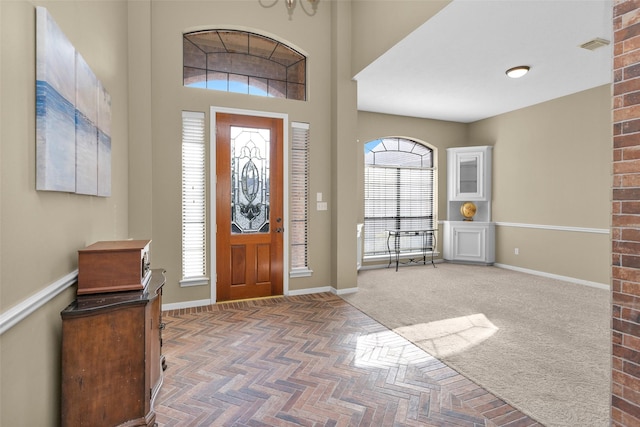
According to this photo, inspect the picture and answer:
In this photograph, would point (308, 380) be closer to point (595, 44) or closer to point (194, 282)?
point (194, 282)

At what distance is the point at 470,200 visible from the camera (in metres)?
7.12

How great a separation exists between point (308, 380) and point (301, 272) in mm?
2247

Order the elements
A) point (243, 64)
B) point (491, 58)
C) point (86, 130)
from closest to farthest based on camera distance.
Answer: point (86, 130) → point (491, 58) → point (243, 64)

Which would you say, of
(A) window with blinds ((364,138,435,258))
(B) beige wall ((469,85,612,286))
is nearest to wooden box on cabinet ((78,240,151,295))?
(A) window with blinds ((364,138,435,258))

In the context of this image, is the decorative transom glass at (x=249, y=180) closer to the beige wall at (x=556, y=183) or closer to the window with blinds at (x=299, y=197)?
the window with blinds at (x=299, y=197)

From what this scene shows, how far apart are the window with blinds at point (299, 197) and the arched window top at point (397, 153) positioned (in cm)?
233

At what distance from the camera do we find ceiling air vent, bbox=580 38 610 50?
139 inches

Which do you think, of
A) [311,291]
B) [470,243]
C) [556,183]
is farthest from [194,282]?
[556,183]

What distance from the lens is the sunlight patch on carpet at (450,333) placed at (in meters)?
2.98

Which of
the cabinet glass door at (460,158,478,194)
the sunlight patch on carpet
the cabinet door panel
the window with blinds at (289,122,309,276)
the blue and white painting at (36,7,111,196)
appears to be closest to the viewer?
the blue and white painting at (36,7,111,196)

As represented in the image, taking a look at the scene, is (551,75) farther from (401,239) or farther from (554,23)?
(401,239)

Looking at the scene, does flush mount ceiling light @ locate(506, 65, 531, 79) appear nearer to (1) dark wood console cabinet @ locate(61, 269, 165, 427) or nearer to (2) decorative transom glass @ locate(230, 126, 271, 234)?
(2) decorative transom glass @ locate(230, 126, 271, 234)

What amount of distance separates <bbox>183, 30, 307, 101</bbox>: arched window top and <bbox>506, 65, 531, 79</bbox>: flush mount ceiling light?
9.27 feet

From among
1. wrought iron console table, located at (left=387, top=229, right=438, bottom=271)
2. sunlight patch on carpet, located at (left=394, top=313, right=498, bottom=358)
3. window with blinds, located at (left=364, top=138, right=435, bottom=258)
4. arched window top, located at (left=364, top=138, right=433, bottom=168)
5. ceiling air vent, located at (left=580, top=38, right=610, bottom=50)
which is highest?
ceiling air vent, located at (left=580, top=38, right=610, bottom=50)
